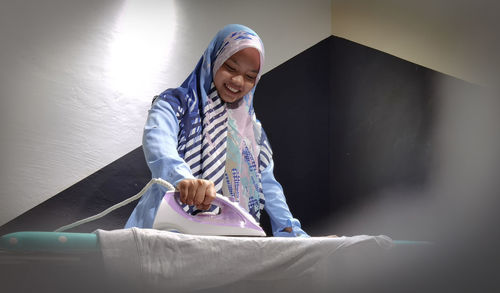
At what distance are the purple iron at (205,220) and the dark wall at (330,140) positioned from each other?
38.3 inches

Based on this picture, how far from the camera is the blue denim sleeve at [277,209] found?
162 centimetres

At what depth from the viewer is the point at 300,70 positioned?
2.61 m

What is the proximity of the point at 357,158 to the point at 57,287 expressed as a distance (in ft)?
5.82

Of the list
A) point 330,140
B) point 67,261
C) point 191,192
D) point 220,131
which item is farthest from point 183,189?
point 330,140

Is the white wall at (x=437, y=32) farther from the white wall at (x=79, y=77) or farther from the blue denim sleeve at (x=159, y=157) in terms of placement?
the blue denim sleeve at (x=159, y=157)

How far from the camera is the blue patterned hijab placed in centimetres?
156

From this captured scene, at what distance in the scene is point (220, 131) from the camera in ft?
5.33

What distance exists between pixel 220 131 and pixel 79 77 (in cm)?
77

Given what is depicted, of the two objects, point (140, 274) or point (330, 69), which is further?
point (330, 69)

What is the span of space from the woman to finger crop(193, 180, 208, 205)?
1.00 feet

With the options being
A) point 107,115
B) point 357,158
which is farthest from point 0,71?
point 357,158

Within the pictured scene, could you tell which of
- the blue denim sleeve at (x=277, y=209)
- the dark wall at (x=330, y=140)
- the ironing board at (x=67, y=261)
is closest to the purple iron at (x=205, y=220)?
the ironing board at (x=67, y=261)

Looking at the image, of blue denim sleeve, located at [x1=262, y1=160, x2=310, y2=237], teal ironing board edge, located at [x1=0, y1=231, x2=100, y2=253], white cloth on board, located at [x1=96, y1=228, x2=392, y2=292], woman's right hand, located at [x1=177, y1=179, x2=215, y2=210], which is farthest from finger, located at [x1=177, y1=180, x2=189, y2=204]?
blue denim sleeve, located at [x1=262, y1=160, x2=310, y2=237]

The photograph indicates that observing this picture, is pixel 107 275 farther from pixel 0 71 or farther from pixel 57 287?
pixel 0 71
